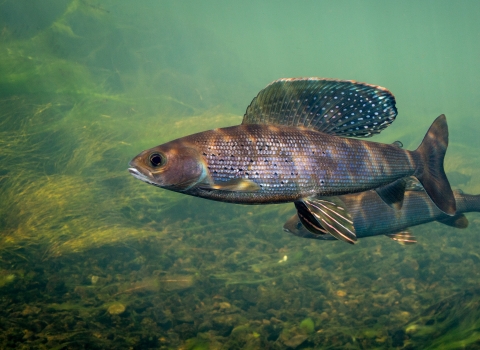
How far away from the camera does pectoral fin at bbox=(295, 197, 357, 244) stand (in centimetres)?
206

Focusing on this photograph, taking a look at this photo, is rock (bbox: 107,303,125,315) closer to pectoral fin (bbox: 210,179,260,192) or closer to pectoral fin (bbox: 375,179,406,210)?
pectoral fin (bbox: 210,179,260,192)

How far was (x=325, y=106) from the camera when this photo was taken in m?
2.36

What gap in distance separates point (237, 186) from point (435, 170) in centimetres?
189

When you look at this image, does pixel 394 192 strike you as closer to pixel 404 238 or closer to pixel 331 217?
pixel 331 217

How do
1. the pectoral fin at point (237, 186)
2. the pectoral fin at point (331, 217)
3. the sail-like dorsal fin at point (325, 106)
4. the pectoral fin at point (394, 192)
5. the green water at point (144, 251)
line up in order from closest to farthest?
the pectoral fin at point (237, 186) → the pectoral fin at point (331, 217) → the sail-like dorsal fin at point (325, 106) → the pectoral fin at point (394, 192) → the green water at point (144, 251)

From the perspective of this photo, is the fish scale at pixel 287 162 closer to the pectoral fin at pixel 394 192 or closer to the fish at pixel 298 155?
the fish at pixel 298 155

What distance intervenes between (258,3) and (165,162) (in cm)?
6043


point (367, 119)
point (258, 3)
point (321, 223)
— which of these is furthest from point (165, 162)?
point (258, 3)

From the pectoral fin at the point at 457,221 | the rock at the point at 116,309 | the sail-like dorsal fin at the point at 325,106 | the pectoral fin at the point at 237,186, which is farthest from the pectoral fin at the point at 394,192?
the rock at the point at 116,309

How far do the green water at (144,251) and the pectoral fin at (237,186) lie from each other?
112 inches

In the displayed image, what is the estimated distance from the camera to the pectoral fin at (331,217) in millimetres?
2059

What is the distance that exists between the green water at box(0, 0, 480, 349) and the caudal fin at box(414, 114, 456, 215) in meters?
1.84

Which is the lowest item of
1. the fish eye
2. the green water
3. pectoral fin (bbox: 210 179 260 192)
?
the green water

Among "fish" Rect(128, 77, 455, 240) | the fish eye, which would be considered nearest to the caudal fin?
"fish" Rect(128, 77, 455, 240)
